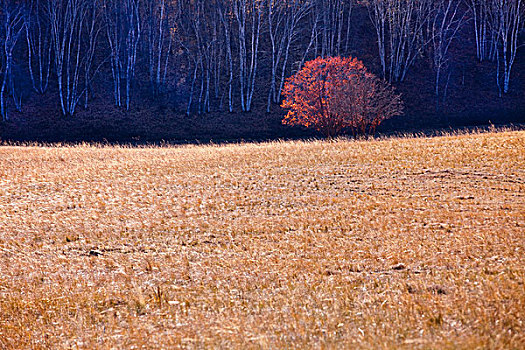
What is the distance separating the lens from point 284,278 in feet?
19.7

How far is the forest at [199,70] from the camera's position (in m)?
39.5

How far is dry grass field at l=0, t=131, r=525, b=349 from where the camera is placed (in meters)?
4.40

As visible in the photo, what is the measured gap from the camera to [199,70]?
45812mm

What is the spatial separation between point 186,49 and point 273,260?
41.9 metres

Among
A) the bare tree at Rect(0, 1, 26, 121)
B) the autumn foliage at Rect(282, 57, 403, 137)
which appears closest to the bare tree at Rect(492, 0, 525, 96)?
the autumn foliage at Rect(282, 57, 403, 137)

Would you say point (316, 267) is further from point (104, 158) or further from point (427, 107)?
point (427, 107)

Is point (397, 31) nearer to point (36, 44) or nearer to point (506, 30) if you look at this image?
point (506, 30)

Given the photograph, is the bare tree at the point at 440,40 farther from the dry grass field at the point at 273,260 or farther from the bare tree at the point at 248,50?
the dry grass field at the point at 273,260

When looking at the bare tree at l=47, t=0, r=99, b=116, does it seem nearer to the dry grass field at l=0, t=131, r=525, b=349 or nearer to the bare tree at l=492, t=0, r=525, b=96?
the dry grass field at l=0, t=131, r=525, b=349

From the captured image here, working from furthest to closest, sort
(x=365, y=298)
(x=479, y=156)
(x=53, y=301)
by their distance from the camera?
1. (x=479, y=156)
2. (x=53, y=301)
3. (x=365, y=298)

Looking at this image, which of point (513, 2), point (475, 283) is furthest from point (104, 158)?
point (513, 2)

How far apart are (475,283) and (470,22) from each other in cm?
5574

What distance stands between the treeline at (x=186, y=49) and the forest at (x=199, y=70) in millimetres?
155

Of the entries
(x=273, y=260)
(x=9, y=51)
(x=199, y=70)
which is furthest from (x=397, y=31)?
(x=273, y=260)
